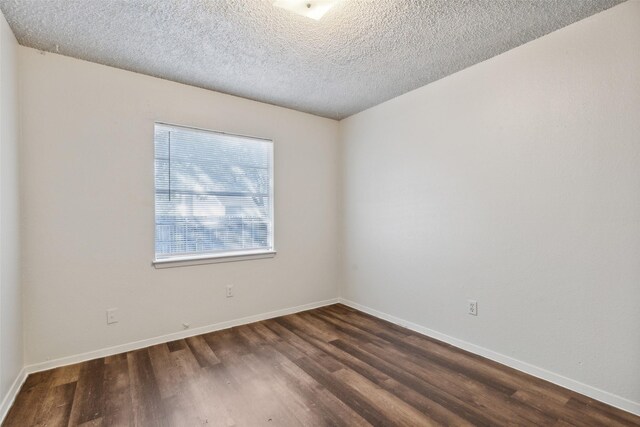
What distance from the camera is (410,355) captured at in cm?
261

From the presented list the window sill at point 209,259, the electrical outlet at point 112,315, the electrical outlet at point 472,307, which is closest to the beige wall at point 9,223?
the electrical outlet at point 112,315

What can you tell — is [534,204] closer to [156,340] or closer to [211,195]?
[211,195]

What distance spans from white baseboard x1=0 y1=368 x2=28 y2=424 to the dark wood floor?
0.04 meters

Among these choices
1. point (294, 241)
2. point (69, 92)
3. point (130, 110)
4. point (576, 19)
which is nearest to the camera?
point (576, 19)

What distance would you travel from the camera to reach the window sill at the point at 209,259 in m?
2.88

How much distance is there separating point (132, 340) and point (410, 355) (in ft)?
7.96

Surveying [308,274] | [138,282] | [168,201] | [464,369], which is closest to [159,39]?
[168,201]

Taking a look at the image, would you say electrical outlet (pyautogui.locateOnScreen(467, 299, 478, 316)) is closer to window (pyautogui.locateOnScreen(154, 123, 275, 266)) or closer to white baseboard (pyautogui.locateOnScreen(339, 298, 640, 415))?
white baseboard (pyautogui.locateOnScreen(339, 298, 640, 415))

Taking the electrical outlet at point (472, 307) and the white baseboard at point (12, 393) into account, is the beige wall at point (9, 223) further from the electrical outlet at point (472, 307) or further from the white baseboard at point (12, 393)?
the electrical outlet at point (472, 307)

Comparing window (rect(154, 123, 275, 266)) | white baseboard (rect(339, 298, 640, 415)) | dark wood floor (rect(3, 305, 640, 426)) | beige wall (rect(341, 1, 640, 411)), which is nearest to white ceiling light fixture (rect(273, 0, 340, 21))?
beige wall (rect(341, 1, 640, 411))

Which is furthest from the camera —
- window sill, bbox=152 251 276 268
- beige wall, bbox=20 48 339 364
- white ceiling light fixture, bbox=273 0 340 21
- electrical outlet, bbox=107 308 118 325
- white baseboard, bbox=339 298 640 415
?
window sill, bbox=152 251 276 268

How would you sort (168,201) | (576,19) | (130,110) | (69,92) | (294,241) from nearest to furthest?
(576,19), (69,92), (130,110), (168,201), (294,241)

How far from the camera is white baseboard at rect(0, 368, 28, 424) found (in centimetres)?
183

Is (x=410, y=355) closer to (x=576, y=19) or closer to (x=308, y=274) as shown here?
(x=308, y=274)
